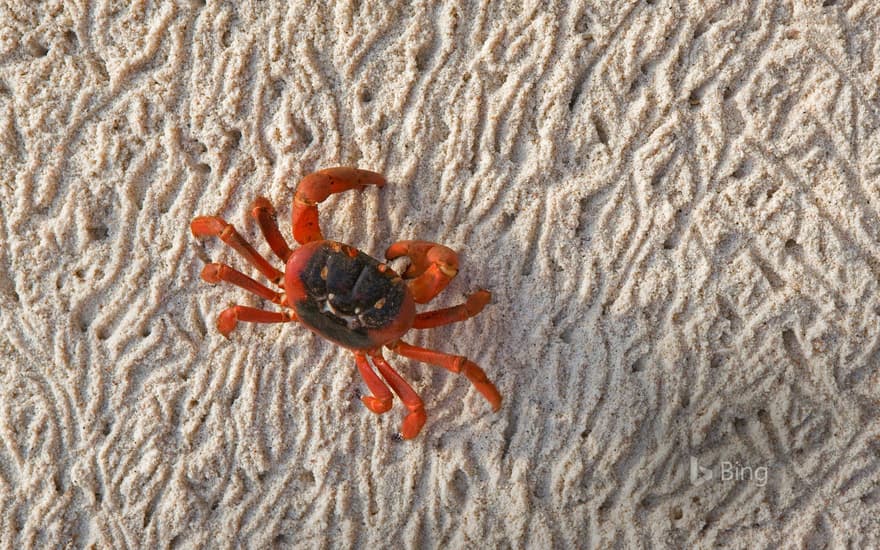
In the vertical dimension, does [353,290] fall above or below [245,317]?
above

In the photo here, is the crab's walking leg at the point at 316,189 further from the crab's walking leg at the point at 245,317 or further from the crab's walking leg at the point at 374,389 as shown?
the crab's walking leg at the point at 374,389

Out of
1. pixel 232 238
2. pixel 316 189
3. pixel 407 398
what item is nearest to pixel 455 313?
pixel 407 398

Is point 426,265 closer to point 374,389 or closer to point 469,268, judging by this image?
point 469,268

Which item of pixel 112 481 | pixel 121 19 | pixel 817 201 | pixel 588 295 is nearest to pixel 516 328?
pixel 588 295

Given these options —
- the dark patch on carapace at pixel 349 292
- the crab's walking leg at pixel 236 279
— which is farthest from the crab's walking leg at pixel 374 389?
the crab's walking leg at pixel 236 279

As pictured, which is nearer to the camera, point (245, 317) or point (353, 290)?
point (353, 290)

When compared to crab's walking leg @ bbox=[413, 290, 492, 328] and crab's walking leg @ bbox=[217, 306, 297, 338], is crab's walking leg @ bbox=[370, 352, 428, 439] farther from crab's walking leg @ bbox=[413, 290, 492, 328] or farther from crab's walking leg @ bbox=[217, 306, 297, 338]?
crab's walking leg @ bbox=[217, 306, 297, 338]

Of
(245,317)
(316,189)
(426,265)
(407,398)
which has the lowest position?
(407,398)
